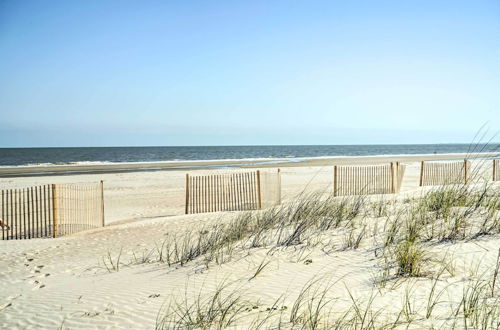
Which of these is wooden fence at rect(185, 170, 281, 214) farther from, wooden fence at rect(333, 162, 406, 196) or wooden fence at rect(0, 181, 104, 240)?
wooden fence at rect(333, 162, 406, 196)

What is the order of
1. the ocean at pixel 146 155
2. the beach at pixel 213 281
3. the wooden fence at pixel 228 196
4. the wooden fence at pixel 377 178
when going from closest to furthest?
the beach at pixel 213 281
the wooden fence at pixel 228 196
the wooden fence at pixel 377 178
the ocean at pixel 146 155

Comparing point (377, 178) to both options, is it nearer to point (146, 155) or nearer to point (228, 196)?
point (228, 196)

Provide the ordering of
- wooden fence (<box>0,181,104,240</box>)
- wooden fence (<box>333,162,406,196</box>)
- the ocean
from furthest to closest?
1. the ocean
2. wooden fence (<box>333,162,406,196</box>)
3. wooden fence (<box>0,181,104,240</box>)

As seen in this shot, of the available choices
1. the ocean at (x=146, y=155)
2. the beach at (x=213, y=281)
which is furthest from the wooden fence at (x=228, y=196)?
the ocean at (x=146, y=155)

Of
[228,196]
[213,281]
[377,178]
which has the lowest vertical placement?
[228,196]

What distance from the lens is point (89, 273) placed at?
234 inches

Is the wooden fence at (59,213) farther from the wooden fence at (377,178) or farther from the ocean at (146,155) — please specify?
the ocean at (146,155)

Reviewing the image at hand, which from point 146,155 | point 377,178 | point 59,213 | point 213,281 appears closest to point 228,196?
point 59,213

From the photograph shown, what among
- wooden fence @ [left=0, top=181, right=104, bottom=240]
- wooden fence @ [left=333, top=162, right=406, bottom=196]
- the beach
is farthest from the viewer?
wooden fence @ [left=333, top=162, right=406, bottom=196]

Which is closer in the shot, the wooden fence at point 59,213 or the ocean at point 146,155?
the wooden fence at point 59,213

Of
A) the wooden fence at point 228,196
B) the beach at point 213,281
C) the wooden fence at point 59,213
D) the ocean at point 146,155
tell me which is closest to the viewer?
the beach at point 213,281

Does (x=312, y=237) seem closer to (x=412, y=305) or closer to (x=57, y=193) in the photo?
(x=412, y=305)

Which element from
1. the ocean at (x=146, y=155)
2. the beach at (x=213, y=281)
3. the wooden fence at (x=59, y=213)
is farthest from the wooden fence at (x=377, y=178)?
the ocean at (x=146, y=155)

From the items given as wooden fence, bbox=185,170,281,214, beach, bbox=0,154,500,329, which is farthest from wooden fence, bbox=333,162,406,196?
beach, bbox=0,154,500,329
